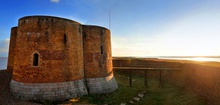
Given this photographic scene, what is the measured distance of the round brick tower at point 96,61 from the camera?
622 inches

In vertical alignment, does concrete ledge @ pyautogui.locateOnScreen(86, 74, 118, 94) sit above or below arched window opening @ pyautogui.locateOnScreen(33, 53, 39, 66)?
below

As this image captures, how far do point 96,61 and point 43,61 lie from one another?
18.6ft

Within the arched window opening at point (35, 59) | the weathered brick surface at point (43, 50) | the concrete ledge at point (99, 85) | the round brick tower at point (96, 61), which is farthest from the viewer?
the round brick tower at point (96, 61)

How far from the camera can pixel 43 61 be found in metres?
12.6

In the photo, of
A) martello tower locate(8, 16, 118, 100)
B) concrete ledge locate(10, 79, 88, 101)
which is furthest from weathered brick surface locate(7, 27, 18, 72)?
concrete ledge locate(10, 79, 88, 101)

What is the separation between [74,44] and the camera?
14.3 metres

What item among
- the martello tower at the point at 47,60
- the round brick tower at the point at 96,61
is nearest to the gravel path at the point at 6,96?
the martello tower at the point at 47,60

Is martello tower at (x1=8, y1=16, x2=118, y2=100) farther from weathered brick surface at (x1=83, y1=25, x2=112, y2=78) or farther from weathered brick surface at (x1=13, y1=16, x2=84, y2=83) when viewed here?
weathered brick surface at (x1=83, y1=25, x2=112, y2=78)

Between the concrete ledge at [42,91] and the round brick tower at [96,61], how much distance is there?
2.80 metres

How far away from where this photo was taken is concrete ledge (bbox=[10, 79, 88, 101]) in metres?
11.9

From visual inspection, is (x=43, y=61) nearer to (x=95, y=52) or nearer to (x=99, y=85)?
(x=95, y=52)

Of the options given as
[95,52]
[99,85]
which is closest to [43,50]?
[95,52]

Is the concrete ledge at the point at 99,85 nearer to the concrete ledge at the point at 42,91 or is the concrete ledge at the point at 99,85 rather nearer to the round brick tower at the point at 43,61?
the round brick tower at the point at 43,61

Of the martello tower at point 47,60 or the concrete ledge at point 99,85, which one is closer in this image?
the martello tower at point 47,60
